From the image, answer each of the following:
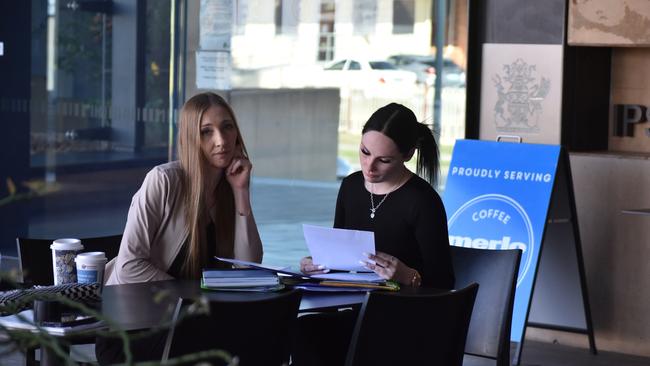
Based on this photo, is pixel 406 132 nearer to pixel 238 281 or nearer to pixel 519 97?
pixel 238 281

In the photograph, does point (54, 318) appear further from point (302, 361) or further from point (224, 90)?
point (224, 90)

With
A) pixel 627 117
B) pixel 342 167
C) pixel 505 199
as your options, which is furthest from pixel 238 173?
pixel 342 167

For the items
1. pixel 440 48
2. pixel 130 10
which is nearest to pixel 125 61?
pixel 130 10

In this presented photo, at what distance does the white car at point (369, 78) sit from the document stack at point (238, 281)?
336 centimetres

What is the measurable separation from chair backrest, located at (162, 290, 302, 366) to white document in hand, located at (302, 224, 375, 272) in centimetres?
46

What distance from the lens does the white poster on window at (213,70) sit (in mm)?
6898

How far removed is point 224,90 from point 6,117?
6.69 ft

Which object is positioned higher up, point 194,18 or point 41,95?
point 194,18

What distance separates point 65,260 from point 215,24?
4.03 metres

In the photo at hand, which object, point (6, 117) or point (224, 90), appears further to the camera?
point (6, 117)

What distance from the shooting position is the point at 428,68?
6.48m

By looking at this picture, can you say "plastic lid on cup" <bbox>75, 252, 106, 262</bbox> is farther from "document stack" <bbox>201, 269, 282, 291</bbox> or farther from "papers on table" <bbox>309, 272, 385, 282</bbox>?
"papers on table" <bbox>309, 272, 385, 282</bbox>

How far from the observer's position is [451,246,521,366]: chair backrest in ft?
12.1

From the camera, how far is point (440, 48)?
21.1 feet
